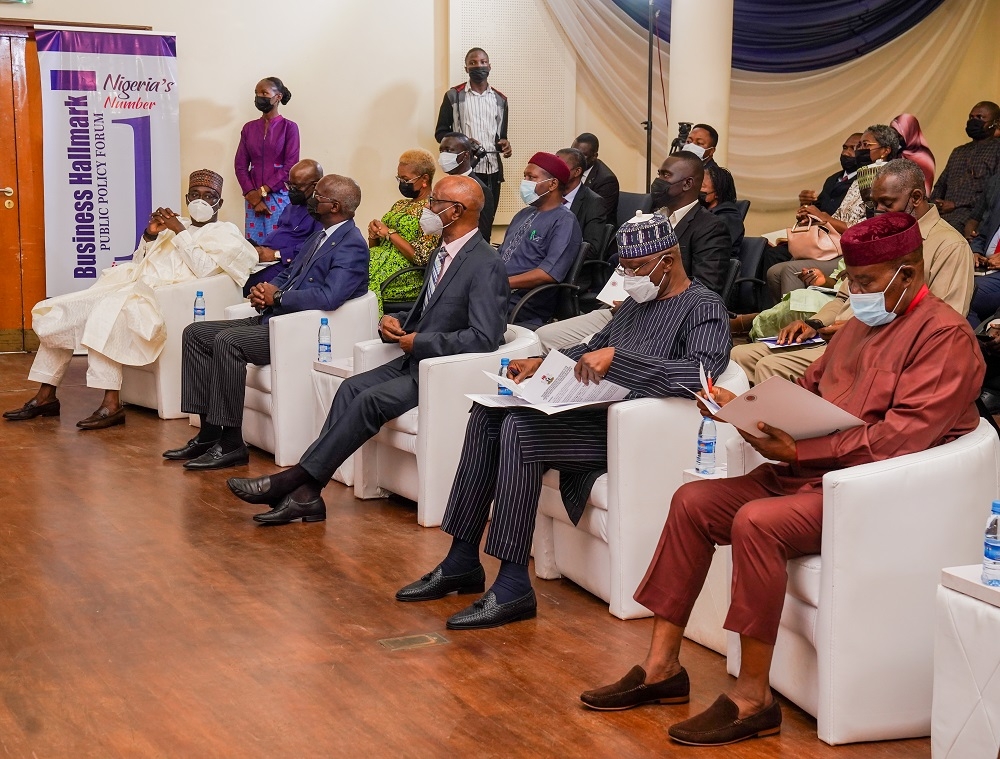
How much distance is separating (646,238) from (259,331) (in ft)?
8.38

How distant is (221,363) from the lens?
5434 millimetres

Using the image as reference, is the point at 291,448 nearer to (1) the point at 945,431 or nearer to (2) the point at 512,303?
(2) the point at 512,303

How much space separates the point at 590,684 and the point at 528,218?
11.2 ft

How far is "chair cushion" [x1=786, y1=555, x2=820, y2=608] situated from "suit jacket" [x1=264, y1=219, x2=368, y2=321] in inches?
123

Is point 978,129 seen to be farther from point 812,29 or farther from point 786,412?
point 786,412

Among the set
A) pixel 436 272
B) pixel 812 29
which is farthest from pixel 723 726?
pixel 812 29

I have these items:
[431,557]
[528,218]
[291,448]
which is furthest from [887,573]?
[528,218]

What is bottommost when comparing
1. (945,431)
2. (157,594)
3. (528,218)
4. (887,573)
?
(157,594)

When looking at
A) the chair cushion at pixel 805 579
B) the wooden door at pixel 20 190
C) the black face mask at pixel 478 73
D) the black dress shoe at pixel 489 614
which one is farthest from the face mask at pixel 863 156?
→ the wooden door at pixel 20 190

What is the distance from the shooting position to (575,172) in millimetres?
6605

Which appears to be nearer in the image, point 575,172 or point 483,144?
point 575,172

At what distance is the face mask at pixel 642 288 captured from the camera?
3539mm

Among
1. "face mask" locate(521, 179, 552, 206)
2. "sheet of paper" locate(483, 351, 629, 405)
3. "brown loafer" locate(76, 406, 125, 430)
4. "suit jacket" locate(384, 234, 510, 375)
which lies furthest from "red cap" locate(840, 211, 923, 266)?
"brown loafer" locate(76, 406, 125, 430)

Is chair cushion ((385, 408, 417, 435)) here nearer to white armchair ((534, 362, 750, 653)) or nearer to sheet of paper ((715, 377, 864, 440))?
Result: white armchair ((534, 362, 750, 653))
